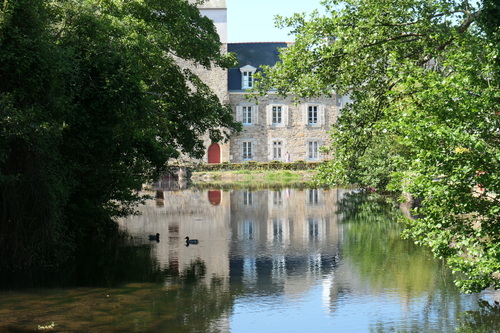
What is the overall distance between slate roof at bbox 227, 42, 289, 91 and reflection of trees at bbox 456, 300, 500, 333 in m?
44.1

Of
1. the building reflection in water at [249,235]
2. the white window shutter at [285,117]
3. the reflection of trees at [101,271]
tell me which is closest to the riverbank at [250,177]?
the white window shutter at [285,117]

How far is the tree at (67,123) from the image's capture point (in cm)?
1384

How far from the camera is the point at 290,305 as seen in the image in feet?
40.8

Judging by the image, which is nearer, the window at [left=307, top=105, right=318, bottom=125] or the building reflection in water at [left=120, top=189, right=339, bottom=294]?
the building reflection in water at [left=120, top=189, right=339, bottom=294]

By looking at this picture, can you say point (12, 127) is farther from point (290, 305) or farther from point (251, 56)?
point (251, 56)

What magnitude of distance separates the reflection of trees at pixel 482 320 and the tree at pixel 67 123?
8167 mm

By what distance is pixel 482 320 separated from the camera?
36.8ft

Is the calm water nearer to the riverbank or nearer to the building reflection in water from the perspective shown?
the building reflection in water

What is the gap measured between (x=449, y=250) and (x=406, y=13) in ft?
19.2

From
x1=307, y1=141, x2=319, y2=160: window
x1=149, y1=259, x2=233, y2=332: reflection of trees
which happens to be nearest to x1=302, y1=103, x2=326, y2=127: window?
x1=307, y1=141, x2=319, y2=160: window

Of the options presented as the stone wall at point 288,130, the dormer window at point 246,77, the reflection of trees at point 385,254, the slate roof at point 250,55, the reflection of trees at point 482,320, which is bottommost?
the reflection of trees at point 482,320

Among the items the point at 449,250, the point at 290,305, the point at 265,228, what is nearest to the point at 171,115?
the point at 265,228

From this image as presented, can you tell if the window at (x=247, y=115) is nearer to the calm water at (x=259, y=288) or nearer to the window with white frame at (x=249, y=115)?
the window with white frame at (x=249, y=115)

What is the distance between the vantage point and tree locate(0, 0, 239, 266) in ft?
45.4
